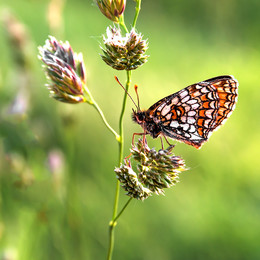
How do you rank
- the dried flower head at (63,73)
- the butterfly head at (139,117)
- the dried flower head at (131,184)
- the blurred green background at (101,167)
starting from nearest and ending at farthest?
the dried flower head at (131,184)
the dried flower head at (63,73)
the butterfly head at (139,117)
the blurred green background at (101,167)

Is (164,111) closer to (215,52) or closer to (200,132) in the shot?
(200,132)

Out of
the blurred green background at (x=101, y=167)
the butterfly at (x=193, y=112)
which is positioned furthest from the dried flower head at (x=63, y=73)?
the butterfly at (x=193, y=112)

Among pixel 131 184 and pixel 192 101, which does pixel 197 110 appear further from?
pixel 131 184

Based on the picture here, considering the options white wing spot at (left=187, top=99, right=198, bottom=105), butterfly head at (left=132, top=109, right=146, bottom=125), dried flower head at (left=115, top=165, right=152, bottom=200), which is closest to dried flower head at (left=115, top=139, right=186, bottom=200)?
dried flower head at (left=115, top=165, right=152, bottom=200)

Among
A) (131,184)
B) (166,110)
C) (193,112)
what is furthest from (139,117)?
(131,184)

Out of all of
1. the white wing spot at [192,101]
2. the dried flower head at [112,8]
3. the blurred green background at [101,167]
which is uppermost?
the dried flower head at [112,8]

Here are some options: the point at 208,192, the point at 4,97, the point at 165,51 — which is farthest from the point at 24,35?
the point at 165,51

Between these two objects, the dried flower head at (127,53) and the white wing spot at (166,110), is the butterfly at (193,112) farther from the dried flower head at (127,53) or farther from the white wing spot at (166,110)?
the dried flower head at (127,53)
